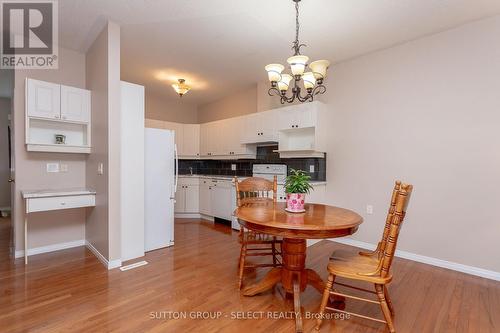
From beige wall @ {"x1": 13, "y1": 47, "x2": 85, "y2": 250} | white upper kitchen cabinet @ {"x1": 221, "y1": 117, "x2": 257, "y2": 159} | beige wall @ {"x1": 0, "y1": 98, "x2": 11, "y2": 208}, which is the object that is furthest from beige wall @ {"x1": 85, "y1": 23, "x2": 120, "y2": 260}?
beige wall @ {"x1": 0, "y1": 98, "x2": 11, "y2": 208}

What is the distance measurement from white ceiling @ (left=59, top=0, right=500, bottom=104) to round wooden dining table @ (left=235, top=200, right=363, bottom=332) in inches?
78.2

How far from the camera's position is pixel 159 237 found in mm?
3404

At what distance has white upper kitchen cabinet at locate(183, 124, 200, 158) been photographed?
579 cm

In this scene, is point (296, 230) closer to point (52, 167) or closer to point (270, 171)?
point (270, 171)

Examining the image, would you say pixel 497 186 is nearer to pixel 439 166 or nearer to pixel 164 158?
pixel 439 166

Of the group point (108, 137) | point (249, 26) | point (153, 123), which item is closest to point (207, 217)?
point (153, 123)

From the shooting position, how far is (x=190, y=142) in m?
5.83

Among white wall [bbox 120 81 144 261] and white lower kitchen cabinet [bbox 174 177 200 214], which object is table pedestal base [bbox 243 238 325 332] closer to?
white wall [bbox 120 81 144 261]

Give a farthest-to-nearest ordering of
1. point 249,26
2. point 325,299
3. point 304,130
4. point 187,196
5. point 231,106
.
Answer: point 231,106 → point 187,196 → point 304,130 → point 249,26 → point 325,299

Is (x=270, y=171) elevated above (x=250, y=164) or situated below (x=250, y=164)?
below

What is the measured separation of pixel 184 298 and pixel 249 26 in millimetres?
2845

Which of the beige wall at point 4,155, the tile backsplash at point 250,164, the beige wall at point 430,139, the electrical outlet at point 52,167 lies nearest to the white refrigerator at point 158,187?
the electrical outlet at point 52,167

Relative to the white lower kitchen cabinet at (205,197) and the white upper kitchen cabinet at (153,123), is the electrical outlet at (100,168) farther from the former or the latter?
the white upper kitchen cabinet at (153,123)

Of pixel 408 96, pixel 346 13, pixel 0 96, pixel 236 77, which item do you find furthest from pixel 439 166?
pixel 0 96
